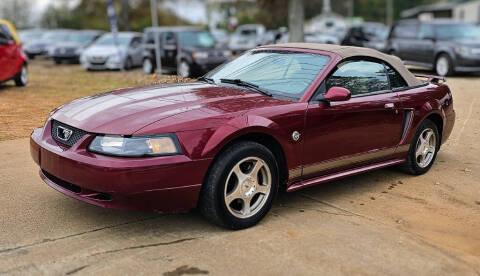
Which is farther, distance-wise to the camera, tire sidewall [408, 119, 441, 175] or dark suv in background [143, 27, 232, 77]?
dark suv in background [143, 27, 232, 77]

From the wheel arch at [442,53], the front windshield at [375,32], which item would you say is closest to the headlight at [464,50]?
the wheel arch at [442,53]

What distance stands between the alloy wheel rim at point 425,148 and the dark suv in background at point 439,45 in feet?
34.1

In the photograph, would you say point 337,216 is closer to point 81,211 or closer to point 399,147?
point 399,147

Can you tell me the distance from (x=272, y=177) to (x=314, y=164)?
50 centimetres

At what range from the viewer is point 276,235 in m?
4.23

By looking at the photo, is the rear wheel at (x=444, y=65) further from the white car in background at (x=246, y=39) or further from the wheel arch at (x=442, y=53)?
the white car in background at (x=246, y=39)

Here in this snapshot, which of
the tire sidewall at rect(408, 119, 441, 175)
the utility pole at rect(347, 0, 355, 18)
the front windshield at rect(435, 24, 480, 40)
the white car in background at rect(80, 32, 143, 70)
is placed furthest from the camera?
the utility pole at rect(347, 0, 355, 18)

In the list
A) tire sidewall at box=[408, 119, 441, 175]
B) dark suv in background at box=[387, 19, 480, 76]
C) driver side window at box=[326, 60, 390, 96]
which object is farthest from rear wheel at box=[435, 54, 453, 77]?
driver side window at box=[326, 60, 390, 96]

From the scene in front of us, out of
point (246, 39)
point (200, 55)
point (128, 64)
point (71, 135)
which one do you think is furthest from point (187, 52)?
point (246, 39)

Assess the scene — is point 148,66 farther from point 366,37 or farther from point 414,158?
point 414,158

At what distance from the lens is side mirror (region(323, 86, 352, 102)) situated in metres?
4.72

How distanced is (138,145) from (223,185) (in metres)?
0.70

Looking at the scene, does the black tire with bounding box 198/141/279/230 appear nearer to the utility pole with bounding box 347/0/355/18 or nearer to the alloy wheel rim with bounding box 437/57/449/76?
the alloy wheel rim with bounding box 437/57/449/76

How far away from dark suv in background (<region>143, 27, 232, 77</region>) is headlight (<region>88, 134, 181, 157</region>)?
42.8ft
